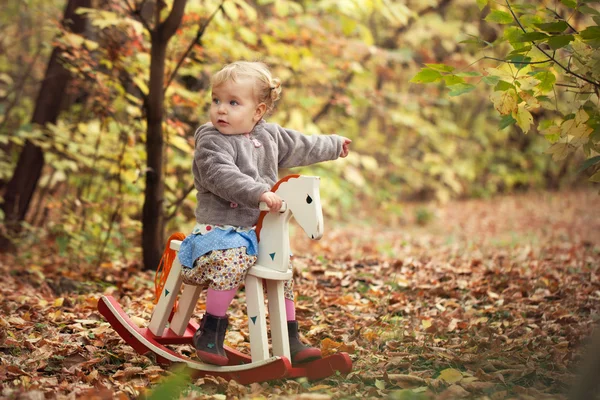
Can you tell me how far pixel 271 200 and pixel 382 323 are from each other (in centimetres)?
130

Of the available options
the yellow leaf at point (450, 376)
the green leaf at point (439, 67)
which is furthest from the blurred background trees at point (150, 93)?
the yellow leaf at point (450, 376)

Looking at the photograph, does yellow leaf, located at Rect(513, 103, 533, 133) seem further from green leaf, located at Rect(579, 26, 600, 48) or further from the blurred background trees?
green leaf, located at Rect(579, 26, 600, 48)

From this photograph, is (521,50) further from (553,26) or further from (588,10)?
(588,10)

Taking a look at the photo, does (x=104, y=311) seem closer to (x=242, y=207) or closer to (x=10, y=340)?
(x=10, y=340)

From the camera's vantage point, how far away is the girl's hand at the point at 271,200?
2.45 m

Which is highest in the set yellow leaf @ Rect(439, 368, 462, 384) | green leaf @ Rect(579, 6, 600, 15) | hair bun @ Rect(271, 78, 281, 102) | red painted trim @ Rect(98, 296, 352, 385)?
green leaf @ Rect(579, 6, 600, 15)

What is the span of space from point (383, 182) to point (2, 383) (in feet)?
34.1

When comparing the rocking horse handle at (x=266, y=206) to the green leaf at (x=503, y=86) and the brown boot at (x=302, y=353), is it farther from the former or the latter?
the green leaf at (x=503, y=86)

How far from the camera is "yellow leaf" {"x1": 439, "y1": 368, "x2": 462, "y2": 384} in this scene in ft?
8.07

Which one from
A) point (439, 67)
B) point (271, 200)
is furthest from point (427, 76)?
point (271, 200)

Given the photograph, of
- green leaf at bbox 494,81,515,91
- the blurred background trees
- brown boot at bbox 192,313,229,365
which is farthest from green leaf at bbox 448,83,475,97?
brown boot at bbox 192,313,229,365

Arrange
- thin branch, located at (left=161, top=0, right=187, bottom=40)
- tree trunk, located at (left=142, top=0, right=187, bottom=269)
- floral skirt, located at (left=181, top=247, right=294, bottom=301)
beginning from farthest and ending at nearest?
tree trunk, located at (left=142, top=0, right=187, bottom=269) < thin branch, located at (left=161, top=0, right=187, bottom=40) < floral skirt, located at (left=181, top=247, right=294, bottom=301)

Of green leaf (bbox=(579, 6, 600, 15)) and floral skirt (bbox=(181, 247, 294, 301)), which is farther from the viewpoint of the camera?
floral skirt (bbox=(181, 247, 294, 301))

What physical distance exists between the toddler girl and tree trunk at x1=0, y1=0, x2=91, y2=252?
3.58 metres
